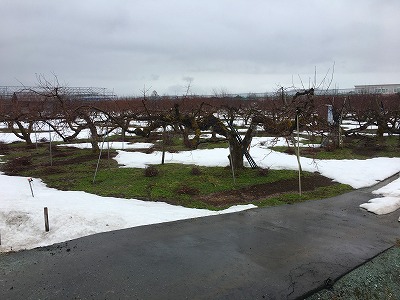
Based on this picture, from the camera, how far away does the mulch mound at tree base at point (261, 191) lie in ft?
36.3

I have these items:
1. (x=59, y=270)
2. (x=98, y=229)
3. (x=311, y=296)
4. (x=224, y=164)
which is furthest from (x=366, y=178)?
(x=59, y=270)

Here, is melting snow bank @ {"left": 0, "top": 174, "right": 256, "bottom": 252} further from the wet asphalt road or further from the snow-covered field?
the wet asphalt road

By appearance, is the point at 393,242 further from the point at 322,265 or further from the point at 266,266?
the point at 266,266

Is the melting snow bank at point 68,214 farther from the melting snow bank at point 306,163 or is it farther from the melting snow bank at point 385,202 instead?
the melting snow bank at point 306,163

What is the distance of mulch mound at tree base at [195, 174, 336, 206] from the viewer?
1105cm

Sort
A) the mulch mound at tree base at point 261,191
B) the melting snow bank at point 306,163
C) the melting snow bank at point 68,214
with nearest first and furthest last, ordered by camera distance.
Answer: the melting snow bank at point 68,214
the mulch mound at tree base at point 261,191
the melting snow bank at point 306,163

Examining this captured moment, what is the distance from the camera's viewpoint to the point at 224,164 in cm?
1714

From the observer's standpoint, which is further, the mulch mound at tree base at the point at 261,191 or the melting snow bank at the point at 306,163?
the melting snow bank at the point at 306,163

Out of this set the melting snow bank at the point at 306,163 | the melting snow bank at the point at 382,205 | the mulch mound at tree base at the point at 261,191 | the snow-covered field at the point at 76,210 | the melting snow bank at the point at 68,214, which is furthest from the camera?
the melting snow bank at the point at 306,163

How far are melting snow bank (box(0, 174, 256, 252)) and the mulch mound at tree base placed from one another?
0.82 m

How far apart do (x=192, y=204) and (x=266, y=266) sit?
14.3ft

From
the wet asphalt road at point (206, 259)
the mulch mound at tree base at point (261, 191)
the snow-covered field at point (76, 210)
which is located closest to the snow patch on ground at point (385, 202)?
the snow-covered field at point (76, 210)

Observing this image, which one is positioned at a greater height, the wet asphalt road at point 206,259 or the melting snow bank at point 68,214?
the melting snow bank at point 68,214

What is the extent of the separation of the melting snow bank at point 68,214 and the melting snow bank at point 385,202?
380 cm
